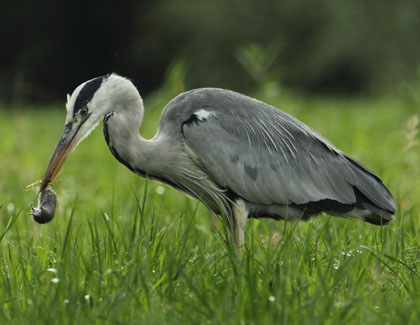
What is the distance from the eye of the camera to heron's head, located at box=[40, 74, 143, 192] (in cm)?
414

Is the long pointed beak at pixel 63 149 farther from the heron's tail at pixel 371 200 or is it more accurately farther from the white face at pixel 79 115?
the heron's tail at pixel 371 200

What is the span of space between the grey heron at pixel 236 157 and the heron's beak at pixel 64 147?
0.04 meters

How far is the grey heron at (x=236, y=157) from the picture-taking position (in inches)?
174

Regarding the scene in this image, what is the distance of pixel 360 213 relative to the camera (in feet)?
15.1

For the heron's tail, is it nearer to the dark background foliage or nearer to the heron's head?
the heron's head

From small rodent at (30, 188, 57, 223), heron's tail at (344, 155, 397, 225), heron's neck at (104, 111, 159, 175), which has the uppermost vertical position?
heron's neck at (104, 111, 159, 175)

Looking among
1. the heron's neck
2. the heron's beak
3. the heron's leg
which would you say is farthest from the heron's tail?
the heron's beak

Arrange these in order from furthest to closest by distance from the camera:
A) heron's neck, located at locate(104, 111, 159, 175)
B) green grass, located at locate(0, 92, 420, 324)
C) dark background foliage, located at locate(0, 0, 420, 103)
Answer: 1. dark background foliage, located at locate(0, 0, 420, 103)
2. heron's neck, located at locate(104, 111, 159, 175)
3. green grass, located at locate(0, 92, 420, 324)

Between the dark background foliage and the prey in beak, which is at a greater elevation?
the dark background foliage

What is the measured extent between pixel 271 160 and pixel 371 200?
69cm

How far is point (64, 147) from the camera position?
4.17 meters

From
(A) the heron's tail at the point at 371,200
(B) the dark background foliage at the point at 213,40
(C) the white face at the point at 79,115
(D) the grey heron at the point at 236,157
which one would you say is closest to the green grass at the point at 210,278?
(A) the heron's tail at the point at 371,200

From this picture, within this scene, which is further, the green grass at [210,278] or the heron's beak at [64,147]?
the heron's beak at [64,147]

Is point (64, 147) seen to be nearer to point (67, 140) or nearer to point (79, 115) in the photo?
point (67, 140)
